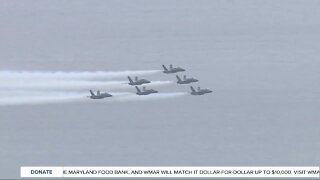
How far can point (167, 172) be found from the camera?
124 meters

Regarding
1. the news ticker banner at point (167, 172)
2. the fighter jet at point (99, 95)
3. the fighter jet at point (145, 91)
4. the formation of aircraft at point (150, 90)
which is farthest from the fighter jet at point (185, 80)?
the news ticker banner at point (167, 172)

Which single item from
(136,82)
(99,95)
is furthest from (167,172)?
(136,82)

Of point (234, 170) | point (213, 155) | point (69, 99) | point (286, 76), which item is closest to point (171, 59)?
point (286, 76)

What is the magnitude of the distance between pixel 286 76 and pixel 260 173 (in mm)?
39345

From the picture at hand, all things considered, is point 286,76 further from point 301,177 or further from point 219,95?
point 301,177

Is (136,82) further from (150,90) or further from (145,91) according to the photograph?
(150,90)

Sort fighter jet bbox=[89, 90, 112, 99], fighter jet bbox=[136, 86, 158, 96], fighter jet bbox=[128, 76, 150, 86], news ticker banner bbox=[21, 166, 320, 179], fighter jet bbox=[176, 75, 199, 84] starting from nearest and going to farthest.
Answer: news ticker banner bbox=[21, 166, 320, 179], fighter jet bbox=[89, 90, 112, 99], fighter jet bbox=[136, 86, 158, 96], fighter jet bbox=[128, 76, 150, 86], fighter jet bbox=[176, 75, 199, 84]

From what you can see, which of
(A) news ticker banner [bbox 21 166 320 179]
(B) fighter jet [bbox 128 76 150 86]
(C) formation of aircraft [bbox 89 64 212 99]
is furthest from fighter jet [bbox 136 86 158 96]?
(A) news ticker banner [bbox 21 166 320 179]

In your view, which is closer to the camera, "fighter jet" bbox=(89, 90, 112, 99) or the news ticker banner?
the news ticker banner

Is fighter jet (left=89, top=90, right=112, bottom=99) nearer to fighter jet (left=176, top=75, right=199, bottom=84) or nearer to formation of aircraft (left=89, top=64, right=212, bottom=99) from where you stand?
formation of aircraft (left=89, top=64, right=212, bottom=99)

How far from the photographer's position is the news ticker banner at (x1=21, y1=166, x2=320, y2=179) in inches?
4783

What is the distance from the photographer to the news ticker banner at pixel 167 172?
12150 cm

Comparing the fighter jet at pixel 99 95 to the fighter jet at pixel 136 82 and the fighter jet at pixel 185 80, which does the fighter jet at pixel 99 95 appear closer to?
the fighter jet at pixel 136 82

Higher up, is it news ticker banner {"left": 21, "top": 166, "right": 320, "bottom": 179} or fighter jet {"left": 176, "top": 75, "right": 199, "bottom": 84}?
fighter jet {"left": 176, "top": 75, "right": 199, "bottom": 84}
